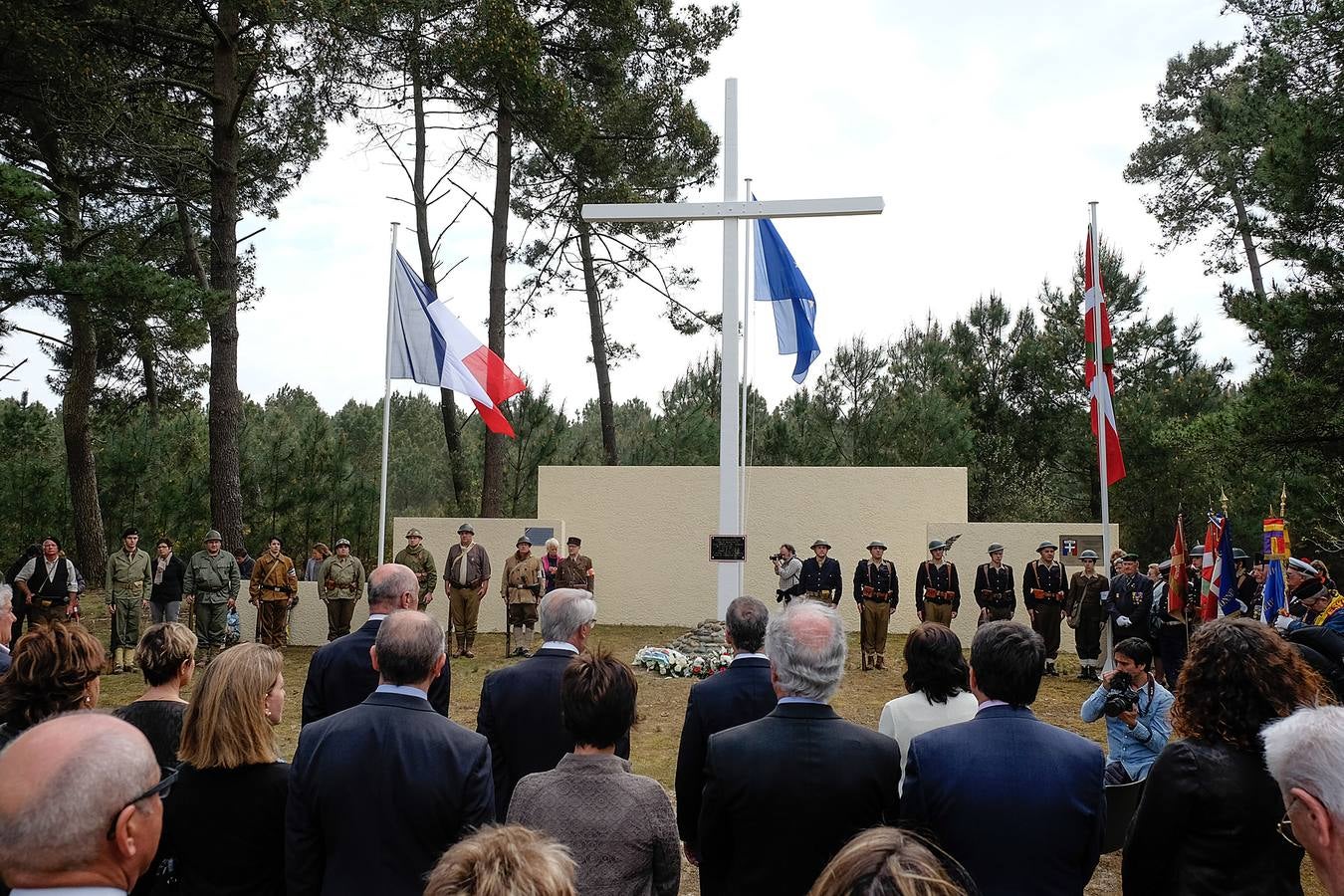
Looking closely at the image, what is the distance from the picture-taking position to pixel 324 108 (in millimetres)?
15914

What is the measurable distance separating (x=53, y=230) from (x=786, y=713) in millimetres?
13892

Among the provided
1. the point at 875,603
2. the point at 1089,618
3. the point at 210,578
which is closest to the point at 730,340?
the point at 875,603

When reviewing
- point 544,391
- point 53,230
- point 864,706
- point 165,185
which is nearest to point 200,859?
point 864,706

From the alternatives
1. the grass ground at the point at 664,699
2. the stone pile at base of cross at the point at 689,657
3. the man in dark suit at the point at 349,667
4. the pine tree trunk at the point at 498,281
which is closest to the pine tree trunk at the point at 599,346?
the pine tree trunk at the point at 498,281

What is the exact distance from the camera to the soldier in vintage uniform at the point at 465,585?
13352 mm

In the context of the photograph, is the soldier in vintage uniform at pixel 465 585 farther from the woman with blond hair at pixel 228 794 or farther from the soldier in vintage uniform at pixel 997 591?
the woman with blond hair at pixel 228 794

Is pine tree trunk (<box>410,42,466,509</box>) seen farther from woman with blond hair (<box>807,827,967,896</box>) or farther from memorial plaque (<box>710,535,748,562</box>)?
woman with blond hair (<box>807,827,967,896</box>)

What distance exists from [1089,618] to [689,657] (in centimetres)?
495

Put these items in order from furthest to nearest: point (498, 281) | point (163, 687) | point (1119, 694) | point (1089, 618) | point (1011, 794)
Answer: point (498, 281) < point (1089, 618) < point (1119, 694) < point (163, 687) < point (1011, 794)

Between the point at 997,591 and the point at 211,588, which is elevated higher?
the point at 211,588

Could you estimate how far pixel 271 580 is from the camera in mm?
12570

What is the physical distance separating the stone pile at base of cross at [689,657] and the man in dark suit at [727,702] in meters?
7.48

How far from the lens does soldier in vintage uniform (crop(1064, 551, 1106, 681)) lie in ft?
39.8

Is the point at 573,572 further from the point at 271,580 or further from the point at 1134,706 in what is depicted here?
the point at 1134,706
